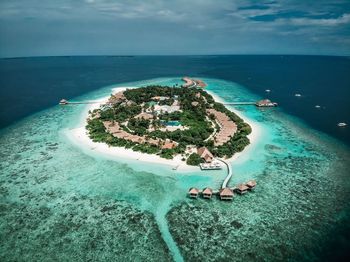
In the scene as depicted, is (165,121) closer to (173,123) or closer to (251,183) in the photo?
(173,123)

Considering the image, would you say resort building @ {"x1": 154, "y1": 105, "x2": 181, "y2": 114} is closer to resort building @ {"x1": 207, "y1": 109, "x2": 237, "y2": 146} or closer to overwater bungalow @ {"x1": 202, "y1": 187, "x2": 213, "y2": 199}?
resort building @ {"x1": 207, "y1": 109, "x2": 237, "y2": 146}

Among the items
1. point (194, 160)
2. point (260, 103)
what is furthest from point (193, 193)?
point (260, 103)

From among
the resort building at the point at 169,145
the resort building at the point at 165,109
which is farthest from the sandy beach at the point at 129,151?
the resort building at the point at 165,109

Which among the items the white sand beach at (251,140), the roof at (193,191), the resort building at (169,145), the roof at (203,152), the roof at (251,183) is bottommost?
the white sand beach at (251,140)

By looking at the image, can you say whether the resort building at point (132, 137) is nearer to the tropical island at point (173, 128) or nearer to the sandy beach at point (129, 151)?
the tropical island at point (173, 128)

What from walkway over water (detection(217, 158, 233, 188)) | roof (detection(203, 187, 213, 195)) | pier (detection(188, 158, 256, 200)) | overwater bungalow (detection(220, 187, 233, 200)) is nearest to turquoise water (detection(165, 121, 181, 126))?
walkway over water (detection(217, 158, 233, 188))

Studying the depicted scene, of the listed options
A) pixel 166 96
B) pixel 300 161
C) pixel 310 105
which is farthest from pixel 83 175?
pixel 310 105

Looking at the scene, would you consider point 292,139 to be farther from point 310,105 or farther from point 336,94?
point 336,94
